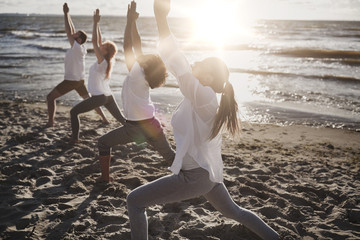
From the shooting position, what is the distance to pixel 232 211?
8.36 ft

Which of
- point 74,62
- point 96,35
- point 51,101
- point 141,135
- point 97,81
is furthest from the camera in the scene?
point 51,101

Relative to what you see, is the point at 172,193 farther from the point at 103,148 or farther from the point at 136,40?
the point at 136,40

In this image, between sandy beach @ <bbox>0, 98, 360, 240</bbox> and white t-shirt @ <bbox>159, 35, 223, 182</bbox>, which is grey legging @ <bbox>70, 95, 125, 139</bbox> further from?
white t-shirt @ <bbox>159, 35, 223, 182</bbox>

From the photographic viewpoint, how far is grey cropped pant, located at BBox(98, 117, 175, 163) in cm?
380

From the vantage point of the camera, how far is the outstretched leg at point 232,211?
253 cm

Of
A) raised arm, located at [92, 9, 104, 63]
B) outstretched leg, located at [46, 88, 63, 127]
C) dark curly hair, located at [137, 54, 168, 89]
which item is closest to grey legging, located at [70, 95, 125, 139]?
raised arm, located at [92, 9, 104, 63]

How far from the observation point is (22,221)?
11.3 feet

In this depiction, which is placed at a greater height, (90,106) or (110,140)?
(90,106)

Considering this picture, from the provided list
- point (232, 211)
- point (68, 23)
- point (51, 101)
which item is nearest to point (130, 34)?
point (232, 211)

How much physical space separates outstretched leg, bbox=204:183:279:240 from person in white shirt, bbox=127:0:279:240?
83 millimetres

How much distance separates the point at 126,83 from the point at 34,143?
3381mm

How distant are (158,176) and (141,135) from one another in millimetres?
1198

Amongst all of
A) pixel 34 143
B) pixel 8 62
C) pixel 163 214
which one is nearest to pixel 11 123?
pixel 34 143

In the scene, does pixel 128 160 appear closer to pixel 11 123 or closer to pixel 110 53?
pixel 110 53
